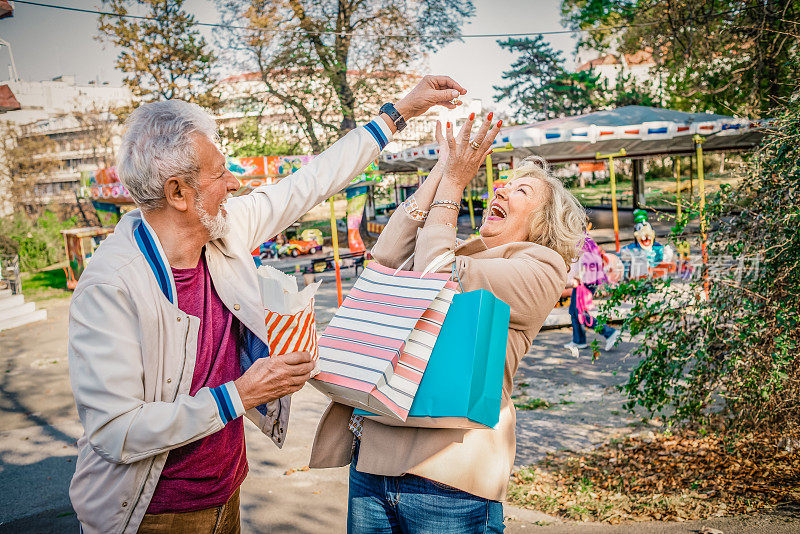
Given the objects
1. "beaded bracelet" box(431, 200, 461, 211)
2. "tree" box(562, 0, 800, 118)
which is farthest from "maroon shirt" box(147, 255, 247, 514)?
"tree" box(562, 0, 800, 118)

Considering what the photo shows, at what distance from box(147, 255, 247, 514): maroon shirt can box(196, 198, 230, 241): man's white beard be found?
121 mm

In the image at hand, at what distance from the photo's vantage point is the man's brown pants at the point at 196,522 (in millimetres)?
1589

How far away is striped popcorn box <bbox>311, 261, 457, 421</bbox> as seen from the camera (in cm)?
141

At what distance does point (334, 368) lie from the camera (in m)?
1.49

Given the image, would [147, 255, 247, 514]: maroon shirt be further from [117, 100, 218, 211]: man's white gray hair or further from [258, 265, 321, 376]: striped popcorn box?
[258, 265, 321, 376]: striped popcorn box

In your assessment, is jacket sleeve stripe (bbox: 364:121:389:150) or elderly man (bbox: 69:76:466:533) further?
jacket sleeve stripe (bbox: 364:121:389:150)

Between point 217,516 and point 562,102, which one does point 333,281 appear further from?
point 562,102

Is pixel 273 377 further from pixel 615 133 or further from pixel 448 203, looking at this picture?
pixel 615 133

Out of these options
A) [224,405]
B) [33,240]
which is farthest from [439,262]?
[33,240]

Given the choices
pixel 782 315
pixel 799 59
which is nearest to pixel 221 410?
pixel 782 315

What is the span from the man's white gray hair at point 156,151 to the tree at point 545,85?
1294 inches

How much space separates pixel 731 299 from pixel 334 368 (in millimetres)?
3102

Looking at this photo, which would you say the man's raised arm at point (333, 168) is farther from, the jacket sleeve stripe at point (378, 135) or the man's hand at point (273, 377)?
the man's hand at point (273, 377)

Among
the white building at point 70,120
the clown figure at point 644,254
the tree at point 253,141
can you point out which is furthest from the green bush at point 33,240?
the clown figure at point 644,254
